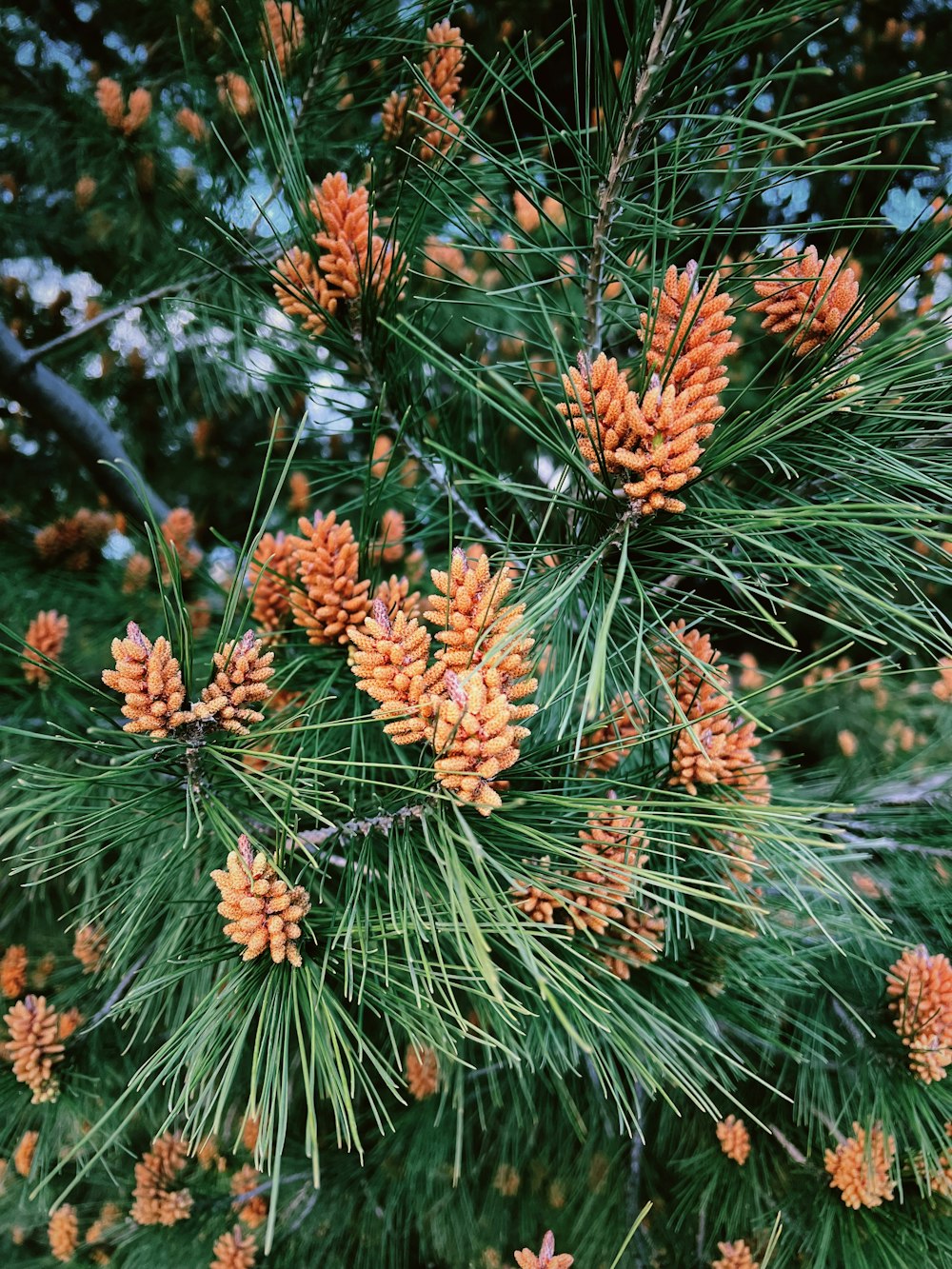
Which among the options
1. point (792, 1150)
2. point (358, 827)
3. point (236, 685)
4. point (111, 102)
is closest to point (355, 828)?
point (358, 827)

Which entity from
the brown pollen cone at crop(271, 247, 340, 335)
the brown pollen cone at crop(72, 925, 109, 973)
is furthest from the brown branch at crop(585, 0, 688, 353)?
the brown pollen cone at crop(72, 925, 109, 973)

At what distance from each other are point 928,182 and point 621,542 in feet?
4.42

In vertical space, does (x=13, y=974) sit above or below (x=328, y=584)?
below

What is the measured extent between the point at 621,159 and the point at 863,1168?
862 mm

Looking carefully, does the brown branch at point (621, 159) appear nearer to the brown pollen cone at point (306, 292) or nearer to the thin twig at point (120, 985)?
the brown pollen cone at point (306, 292)

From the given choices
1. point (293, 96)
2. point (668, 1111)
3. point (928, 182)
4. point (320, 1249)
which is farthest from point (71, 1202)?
point (928, 182)

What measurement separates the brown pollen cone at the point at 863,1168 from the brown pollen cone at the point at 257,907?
1.88 ft

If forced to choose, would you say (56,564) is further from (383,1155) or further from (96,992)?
(383,1155)

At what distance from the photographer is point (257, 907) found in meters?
0.43

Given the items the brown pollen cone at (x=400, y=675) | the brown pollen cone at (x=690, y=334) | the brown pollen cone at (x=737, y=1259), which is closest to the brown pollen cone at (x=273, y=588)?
the brown pollen cone at (x=400, y=675)

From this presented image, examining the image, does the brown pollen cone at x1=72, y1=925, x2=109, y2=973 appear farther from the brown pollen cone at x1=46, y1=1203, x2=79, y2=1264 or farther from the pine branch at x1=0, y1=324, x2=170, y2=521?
the pine branch at x1=0, y1=324, x2=170, y2=521

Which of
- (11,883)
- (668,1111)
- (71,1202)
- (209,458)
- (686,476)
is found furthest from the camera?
(209,458)

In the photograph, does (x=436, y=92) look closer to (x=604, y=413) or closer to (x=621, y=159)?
(x=621, y=159)

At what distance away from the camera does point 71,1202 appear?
1.16 meters
